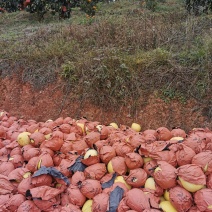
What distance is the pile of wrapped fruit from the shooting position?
2.09 m

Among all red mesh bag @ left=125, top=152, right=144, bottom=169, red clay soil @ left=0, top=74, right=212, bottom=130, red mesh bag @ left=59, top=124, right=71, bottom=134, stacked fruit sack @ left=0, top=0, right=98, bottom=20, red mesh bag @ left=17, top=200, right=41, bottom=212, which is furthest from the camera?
stacked fruit sack @ left=0, top=0, right=98, bottom=20

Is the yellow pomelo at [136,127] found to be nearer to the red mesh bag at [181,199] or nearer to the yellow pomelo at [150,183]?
the yellow pomelo at [150,183]

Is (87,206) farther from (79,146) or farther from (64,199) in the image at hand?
(79,146)

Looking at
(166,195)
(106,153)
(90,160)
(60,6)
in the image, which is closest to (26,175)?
(90,160)

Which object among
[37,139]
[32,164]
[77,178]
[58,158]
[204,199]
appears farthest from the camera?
[37,139]

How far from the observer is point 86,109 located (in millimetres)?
4461

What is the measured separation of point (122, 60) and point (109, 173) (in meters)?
2.33

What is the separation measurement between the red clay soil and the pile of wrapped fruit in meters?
0.94

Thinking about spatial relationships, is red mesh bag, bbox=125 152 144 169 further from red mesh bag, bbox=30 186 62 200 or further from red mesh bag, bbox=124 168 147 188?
red mesh bag, bbox=30 186 62 200

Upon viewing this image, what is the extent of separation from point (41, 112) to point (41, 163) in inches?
86.3

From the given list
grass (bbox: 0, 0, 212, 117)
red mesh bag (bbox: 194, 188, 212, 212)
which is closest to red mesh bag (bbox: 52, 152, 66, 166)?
red mesh bag (bbox: 194, 188, 212, 212)

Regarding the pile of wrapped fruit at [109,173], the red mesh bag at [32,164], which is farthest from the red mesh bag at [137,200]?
the red mesh bag at [32,164]

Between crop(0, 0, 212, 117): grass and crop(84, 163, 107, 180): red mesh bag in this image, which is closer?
crop(84, 163, 107, 180): red mesh bag

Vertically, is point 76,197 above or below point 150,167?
below
